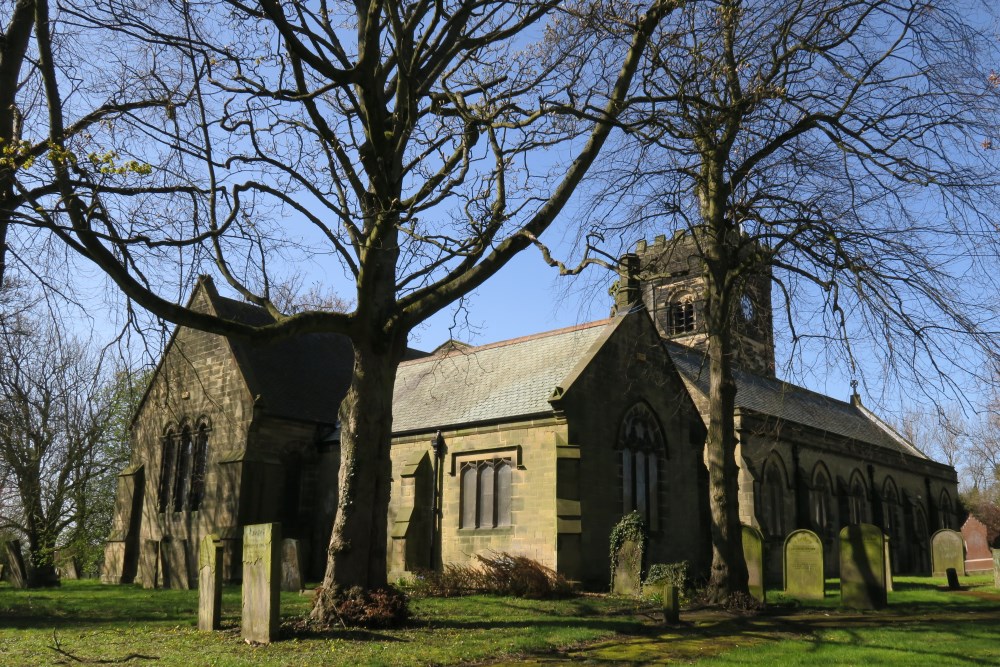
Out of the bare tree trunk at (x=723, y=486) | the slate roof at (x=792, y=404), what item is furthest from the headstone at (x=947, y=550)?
the bare tree trunk at (x=723, y=486)

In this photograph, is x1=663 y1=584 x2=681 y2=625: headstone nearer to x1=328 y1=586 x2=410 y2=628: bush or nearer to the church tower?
x1=328 y1=586 x2=410 y2=628: bush

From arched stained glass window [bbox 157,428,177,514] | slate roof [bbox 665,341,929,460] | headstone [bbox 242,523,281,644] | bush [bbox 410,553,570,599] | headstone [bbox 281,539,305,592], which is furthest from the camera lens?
slate roof [bbox 665,341,929,460]

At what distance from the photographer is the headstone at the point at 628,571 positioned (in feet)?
63.4

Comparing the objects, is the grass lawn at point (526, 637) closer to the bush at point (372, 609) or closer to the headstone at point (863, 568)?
the bush at point (372, 609)

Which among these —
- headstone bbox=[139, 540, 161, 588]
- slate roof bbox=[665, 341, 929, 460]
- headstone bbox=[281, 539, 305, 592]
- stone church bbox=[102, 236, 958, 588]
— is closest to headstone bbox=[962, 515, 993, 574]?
slate roof bbox=[665, 341, 929, 460]

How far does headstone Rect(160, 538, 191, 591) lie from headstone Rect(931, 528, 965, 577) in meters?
26.7

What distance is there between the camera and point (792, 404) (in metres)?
37.8

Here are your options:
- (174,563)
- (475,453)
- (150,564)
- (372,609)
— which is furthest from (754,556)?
(150,564)

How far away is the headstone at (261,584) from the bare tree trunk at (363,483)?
3.44ft

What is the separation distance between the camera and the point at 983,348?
1026cm

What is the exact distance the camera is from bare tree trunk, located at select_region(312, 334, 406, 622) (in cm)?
1228

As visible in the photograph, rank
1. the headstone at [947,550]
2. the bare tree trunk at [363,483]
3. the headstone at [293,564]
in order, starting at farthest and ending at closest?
1. the headstone at [947,550]
2. the headstone at [293,564]
3. the bare tree trunk at [363,483]

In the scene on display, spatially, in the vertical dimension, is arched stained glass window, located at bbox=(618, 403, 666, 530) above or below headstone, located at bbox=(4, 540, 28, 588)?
above

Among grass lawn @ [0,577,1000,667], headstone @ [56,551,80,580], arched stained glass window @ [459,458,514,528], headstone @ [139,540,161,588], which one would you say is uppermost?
arched stained glass window @ [459,458,514,528]
